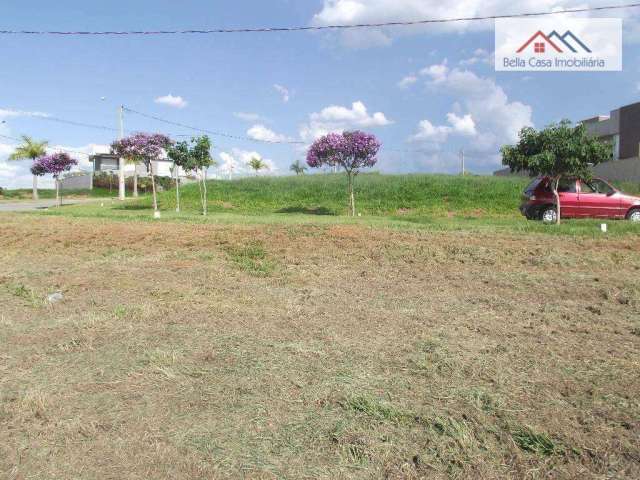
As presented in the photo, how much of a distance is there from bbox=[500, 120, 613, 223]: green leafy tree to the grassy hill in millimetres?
9176

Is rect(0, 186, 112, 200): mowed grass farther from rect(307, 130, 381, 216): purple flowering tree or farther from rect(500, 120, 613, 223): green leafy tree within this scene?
rect(500, 120, 613, 223): green leafy tree

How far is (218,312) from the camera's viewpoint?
16.6ft

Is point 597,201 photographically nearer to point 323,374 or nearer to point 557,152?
point 557,152

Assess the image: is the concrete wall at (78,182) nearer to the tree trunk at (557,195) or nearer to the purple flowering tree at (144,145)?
the purple flowering tree at (144,145)

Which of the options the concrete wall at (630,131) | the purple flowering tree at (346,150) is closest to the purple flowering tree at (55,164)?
the purple flowering tree at (346,150)

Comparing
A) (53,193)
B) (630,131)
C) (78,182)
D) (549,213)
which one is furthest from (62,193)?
(630,131)

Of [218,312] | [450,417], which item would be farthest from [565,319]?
[218,312]

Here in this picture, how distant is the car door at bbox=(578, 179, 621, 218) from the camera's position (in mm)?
14891

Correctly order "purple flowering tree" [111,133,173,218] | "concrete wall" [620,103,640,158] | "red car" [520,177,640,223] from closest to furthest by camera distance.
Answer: "red car" [520,177,640,223]
"purple flowering tree" [111,133,173,218]
"concrete wall" [620,103,640,158]

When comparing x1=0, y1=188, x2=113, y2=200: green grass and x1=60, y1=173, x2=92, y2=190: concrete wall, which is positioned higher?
x1=60, y1=173, x2=92, y2=190: concrete wall

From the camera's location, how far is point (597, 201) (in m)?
15.1

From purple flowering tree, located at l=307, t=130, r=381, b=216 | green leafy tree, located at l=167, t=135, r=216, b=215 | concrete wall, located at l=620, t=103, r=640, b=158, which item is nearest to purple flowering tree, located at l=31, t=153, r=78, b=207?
green leafy tree, located at l=167, t=135, r=216, b=215

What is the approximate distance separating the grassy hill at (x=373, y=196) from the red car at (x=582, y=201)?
28.4 feet

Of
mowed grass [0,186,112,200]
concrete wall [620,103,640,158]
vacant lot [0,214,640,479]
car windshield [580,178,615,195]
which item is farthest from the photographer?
mowed grass [0,186,112,200]
